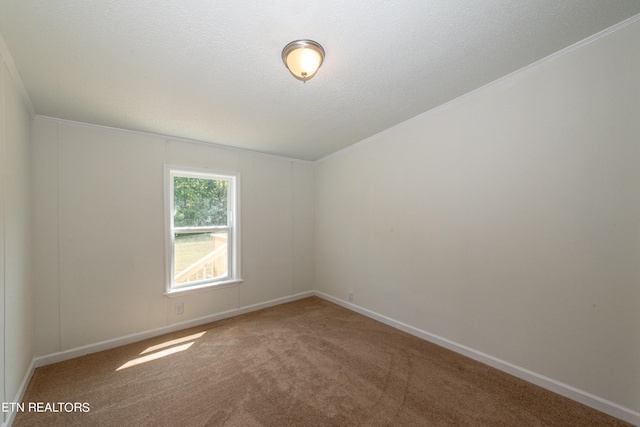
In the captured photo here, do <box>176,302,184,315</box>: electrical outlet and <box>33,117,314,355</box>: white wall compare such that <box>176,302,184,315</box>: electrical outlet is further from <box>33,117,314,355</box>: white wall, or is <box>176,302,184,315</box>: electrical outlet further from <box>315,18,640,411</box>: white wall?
<box>315,18,640,411</box>: white wall

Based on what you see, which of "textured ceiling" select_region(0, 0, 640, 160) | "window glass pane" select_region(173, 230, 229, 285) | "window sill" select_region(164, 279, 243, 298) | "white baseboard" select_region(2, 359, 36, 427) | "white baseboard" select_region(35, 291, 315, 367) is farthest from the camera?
"window glass pane" select_region(173, 230, 229, 285)

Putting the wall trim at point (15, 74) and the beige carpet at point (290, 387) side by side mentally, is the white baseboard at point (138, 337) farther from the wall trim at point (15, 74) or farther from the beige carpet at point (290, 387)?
the wall trim at point (15, 74)

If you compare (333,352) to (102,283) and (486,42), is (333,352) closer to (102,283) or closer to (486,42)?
(102,283)

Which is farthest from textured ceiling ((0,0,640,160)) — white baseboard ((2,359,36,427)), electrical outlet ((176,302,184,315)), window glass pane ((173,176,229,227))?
white baseboard ((2,359,36,427))

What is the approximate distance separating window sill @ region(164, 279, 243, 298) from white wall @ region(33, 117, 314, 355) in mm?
60

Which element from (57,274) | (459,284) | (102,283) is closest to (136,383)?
(102,283)

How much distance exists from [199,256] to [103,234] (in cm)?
104

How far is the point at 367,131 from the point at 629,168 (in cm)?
225

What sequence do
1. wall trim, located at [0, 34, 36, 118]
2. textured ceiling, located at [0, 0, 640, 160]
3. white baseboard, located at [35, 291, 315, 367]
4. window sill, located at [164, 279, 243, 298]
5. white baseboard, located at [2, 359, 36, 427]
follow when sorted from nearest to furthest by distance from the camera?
textured ceiling, located at [0, 0, 640, 160], wall trim, located at [0, 34, 36, 118], white baseboard, located at [2, 359, 36, 427], white baseboard, located at [35, 291, 315, 367], window sill, located at [164, 279, 243, 298]

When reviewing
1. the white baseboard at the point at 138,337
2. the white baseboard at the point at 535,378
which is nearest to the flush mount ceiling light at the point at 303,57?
Result: the white baseboard at the point at 535,378

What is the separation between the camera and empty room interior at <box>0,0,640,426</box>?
1521mm

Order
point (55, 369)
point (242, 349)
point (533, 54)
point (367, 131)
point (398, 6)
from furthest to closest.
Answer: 1. point (367, 131)
2. point (242, 349)
3. point (55, 369)
4. point (533, 54)
5. point (398, 6)

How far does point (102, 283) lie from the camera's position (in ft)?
8.60

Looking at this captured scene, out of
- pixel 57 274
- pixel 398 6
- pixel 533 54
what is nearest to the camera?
pixel 398 6
